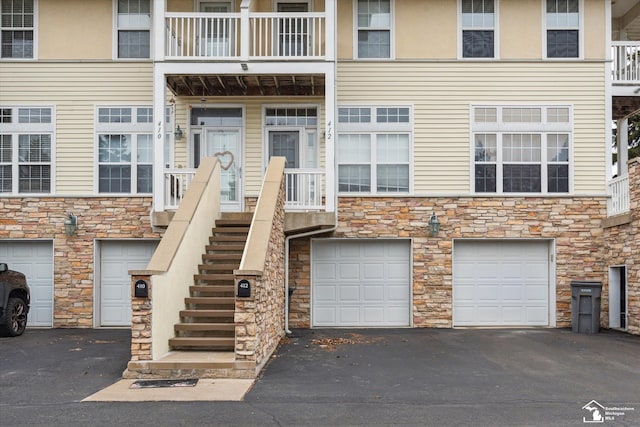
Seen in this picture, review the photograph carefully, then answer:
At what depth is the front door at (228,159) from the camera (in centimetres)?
1467

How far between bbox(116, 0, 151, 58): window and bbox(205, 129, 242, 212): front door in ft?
7.87

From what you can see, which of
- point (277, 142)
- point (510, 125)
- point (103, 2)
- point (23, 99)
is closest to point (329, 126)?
point (277, 142)

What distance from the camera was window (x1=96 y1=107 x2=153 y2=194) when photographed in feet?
49.1

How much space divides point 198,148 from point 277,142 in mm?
1810

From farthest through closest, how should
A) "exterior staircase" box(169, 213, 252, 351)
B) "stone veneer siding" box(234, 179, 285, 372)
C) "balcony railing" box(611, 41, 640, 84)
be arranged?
"balcony railing" box(611, 41, 640, 84) → "exterior staircase" box(169, 213, 252, 351) → "stone veneer siding" box(234, 179, 285, 372)

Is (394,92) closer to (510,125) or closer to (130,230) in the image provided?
(510,125)

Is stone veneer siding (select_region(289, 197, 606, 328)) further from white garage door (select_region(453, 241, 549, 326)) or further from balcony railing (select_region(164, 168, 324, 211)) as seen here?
balcony railing (select_region(164, 168, 324, 211))

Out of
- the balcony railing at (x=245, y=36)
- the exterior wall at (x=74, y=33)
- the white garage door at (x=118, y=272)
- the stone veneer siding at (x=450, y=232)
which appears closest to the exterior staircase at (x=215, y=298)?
the stone veneer siding at (x=450, y=232)

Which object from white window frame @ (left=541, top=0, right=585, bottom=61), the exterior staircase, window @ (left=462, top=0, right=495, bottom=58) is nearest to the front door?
the exterior staircase

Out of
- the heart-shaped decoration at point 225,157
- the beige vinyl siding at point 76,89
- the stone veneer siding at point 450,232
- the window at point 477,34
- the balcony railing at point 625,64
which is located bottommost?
the stone veneer siding at point 450,232

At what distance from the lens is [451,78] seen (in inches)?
589

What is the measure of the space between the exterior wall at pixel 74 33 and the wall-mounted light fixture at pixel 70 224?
3.60m

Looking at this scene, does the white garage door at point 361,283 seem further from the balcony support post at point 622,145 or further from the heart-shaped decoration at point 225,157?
the balcony support post at point 622,145

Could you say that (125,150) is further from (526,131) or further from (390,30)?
(526,131)
